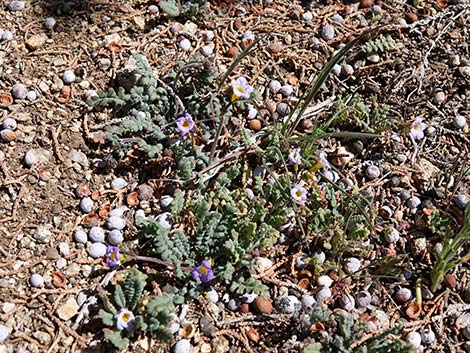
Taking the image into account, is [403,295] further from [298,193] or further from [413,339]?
[298,193]

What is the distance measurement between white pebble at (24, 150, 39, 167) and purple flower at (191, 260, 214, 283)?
0.79 meters

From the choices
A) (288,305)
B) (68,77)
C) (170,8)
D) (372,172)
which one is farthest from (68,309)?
(170,8)

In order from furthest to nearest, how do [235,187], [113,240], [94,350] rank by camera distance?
[235,187], [113,240], [94,350]

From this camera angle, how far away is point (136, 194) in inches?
104

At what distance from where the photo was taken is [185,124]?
268 cm

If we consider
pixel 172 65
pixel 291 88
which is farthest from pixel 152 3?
pixel 291 88

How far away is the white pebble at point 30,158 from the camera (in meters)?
2.62

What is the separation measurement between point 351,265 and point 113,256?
90 centimetres

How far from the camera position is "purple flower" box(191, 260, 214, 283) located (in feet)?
7.73

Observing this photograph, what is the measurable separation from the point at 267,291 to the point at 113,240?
1.98 ft

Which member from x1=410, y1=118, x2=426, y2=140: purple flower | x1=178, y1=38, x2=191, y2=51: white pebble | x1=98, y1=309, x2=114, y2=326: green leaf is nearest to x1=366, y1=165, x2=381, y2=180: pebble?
x1=410, y1=118, x2=426, y2=140: purple flower

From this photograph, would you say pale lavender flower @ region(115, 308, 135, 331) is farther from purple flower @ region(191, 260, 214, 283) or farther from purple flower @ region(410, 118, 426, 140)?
purple flower @ region(410, 118, 426, 140)

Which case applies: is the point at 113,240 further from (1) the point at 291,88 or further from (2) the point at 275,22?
(2) the point at 275,22

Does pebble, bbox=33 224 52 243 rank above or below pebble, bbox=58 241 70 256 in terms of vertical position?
above
